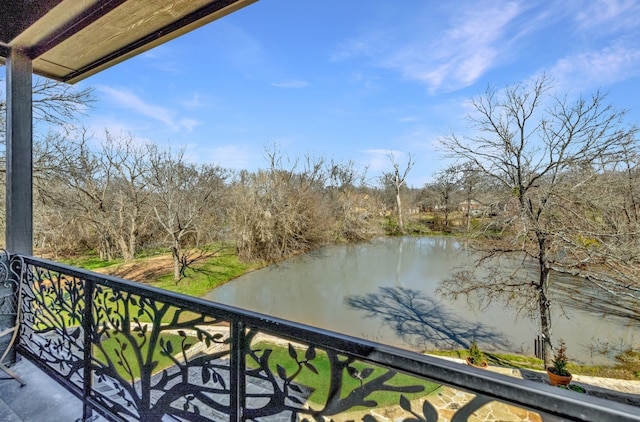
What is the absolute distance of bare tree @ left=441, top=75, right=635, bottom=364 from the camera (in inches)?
187

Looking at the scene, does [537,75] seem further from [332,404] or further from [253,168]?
[253,168]

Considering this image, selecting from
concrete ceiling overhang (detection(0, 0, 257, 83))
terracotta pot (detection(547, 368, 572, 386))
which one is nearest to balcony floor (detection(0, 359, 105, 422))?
concrete ceiling overhang (detection(0, 0, 257, 83))

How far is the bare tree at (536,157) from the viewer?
4758 mm

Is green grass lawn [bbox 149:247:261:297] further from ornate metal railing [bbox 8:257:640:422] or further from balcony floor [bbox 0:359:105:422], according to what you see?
ornate metal railing [bbox 8:257:640:422]

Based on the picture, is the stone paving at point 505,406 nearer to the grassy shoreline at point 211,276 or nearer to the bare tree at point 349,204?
the grassy shoreline at point 211,276

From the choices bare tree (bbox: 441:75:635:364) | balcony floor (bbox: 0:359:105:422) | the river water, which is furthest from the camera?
the river water

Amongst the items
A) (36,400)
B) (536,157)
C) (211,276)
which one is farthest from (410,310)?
(36,400)

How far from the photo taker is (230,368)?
101 centimetres

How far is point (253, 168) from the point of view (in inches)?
548

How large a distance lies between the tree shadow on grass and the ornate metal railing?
571 cm

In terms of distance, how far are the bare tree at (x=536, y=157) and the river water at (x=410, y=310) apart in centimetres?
106

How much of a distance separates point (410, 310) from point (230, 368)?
757cm

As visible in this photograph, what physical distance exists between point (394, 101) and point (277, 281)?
22.4ft

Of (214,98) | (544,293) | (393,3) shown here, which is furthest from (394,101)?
(544,293)
